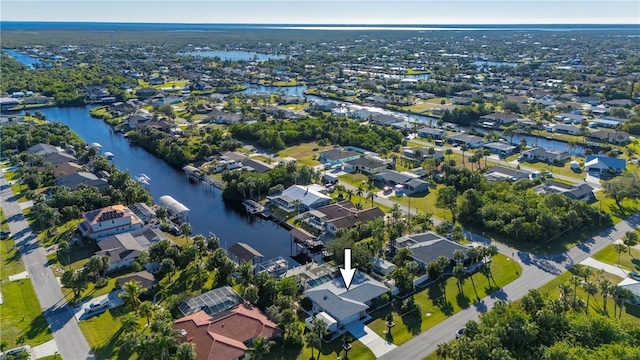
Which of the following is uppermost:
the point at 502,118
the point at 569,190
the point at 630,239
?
the point at 630,239

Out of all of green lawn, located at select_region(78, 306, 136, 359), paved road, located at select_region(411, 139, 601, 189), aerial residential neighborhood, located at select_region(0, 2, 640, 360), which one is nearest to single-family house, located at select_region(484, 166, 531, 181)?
aerial residential neighborhood, located at select_region(0, 2, 640, 360)

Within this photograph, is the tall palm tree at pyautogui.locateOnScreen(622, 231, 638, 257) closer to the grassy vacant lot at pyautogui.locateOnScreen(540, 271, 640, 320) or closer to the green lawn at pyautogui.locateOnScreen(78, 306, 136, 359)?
the grassy vacant lot at pyautogui.locateOnScreen(540, 271, 640, 320)

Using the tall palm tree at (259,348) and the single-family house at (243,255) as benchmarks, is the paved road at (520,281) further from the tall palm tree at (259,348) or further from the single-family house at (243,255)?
the single-family house at (243,255)

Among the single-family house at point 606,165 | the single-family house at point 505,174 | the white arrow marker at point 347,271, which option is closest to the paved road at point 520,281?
the white arrow marker at point 347,271

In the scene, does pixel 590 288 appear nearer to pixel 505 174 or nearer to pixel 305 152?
pixel 505 174

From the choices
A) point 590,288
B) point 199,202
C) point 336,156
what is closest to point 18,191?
point 199,202

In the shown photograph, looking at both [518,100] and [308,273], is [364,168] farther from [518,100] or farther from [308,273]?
[518,100]
